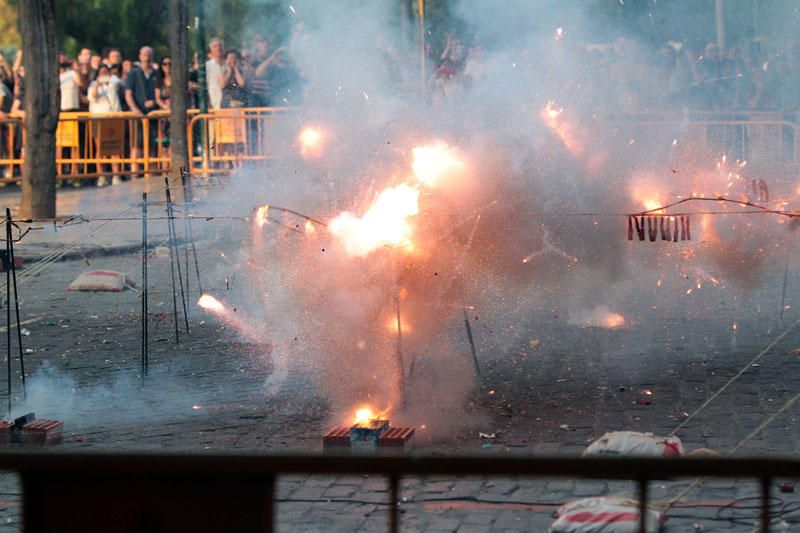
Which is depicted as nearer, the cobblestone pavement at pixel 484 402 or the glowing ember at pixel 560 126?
the cobblestone pavement at pixel 484 402

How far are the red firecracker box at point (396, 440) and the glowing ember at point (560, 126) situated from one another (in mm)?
3194

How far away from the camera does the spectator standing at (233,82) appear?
15.3 metres

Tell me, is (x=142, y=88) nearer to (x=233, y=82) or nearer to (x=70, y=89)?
(x=70, y=89)

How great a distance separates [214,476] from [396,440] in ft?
11.2

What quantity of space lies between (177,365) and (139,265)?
5.00 m

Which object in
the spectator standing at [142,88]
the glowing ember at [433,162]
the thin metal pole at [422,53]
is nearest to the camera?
the glowing ember at [433,162]

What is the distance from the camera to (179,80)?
16516mm

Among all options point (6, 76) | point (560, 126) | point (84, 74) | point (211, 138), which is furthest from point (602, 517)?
point (6, 76)

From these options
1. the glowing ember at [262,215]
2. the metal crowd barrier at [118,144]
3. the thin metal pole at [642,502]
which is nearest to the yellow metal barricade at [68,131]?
the metal crowd barrier at [118,144]

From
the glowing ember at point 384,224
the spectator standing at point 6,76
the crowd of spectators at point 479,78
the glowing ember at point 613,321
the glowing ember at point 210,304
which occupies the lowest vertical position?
the glowing ember at point 613,321

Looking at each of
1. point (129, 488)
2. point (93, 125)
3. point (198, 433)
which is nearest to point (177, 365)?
point (198, 433)

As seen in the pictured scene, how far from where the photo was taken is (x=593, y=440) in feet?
20.3

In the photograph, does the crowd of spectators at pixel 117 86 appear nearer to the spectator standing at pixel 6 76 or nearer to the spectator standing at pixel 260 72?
the spectator standing at pixel 6 76

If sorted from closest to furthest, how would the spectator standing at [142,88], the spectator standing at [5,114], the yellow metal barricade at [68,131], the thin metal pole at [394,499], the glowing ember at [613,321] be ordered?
the thin metal pole at [394,499] → the glowing ember at [613,321] → the spectator standing at [142,88] → the spectator standing at [5,114] → the yellow metal barricade at [68,131]
